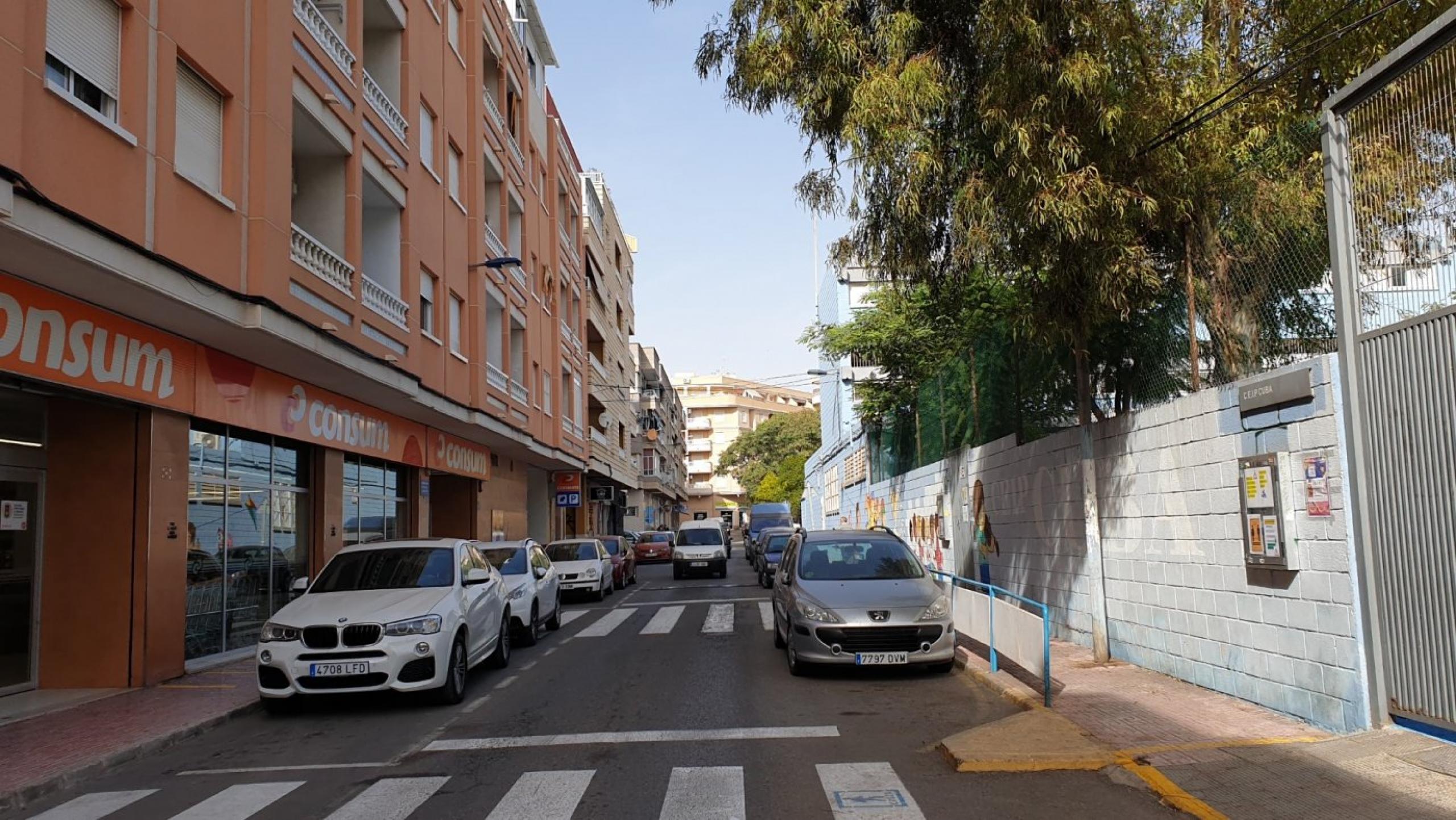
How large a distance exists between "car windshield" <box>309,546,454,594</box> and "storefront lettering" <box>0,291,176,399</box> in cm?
282

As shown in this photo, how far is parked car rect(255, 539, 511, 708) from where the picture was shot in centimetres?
955

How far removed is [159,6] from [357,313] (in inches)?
228

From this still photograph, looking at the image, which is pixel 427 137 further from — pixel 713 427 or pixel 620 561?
pixel 713 427

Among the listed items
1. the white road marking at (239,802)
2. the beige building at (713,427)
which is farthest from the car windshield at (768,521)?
the beige building at (713,427)

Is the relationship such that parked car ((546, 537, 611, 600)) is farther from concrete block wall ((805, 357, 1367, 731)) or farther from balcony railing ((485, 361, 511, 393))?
concrete block wall ((805, 357, 1367, 731))

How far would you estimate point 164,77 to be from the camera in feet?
35.2

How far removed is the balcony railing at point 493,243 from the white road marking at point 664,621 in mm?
9784

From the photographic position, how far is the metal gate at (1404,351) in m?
6.54

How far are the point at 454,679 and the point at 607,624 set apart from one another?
26.2 feet

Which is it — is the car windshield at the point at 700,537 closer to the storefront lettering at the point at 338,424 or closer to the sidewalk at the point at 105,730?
the storefront lettering at the point at 338,424

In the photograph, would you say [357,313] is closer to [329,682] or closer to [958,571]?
[329,682]

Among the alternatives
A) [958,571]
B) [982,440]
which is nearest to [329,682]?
[982,440]

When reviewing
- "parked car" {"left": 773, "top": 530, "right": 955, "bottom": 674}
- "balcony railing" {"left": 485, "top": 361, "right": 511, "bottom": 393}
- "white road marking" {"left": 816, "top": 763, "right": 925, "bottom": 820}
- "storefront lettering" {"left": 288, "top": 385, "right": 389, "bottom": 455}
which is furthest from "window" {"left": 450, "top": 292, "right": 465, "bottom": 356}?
"white road marking" {"left": 816, "top": 763, "right": 925, "bottom": 820}

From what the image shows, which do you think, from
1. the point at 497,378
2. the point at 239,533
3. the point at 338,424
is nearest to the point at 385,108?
the point at 338,424
